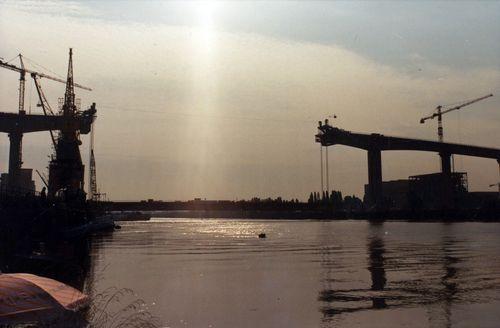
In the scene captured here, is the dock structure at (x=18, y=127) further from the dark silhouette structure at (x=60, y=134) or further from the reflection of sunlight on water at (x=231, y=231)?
the reflection of sunlight on water at (x=231, y=231)

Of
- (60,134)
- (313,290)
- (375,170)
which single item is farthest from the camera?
(375,170)

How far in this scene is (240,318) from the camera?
65.4 ft

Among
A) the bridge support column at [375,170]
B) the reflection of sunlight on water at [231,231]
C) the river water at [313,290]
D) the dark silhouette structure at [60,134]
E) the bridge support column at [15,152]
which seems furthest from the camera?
the bridge support column at [375,170]

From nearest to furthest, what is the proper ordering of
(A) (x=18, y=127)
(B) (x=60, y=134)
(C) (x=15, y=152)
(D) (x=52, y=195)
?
(D) (x=52, y=195) < (B) (x=60, y=134) < (A) (x=18, y=127) < (C) (x=15, y=152)

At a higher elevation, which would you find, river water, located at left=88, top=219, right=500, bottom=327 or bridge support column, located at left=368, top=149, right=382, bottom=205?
bridge support column, located at left=368, top=149, right=382, bottom=205

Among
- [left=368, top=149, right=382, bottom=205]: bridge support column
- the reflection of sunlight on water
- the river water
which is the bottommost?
the river water

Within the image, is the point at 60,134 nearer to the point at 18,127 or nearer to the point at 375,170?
the point at 18,127

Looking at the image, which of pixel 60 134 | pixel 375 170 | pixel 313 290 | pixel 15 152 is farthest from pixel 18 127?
pixel 313 290

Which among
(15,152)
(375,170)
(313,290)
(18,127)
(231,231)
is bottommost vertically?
(313,290)

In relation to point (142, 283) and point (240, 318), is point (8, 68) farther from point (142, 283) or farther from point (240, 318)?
point (240, 318)

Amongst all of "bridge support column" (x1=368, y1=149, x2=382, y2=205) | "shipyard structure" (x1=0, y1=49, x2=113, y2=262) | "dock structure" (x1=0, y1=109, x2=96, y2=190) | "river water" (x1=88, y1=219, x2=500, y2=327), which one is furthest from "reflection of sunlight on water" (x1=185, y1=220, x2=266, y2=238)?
"bridge support column" (x1=368, y1=149, x2=382, y2=205)

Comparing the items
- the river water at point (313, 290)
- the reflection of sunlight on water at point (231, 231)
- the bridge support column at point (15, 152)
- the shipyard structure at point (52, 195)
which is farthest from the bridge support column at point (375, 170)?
the river water at point (313, 290)

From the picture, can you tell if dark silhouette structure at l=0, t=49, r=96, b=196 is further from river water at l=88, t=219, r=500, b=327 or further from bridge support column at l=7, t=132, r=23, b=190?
river water at l=88, t=219, r=500, b=327

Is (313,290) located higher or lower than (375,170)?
lower
